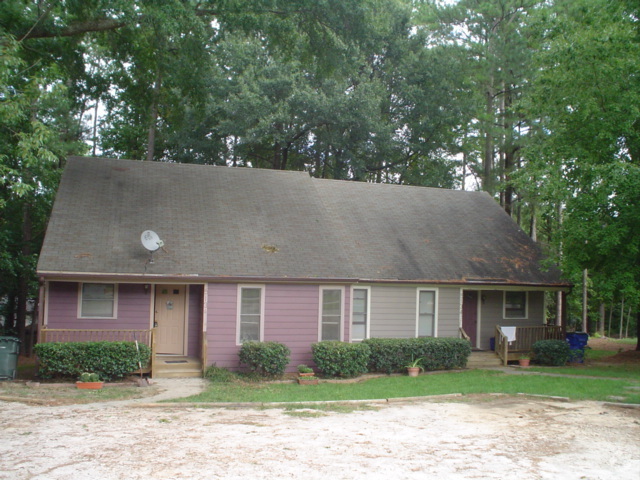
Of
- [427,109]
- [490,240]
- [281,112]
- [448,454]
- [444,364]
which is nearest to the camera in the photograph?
[448,454]

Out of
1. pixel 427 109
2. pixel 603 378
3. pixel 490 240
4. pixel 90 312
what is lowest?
pixel 603 378

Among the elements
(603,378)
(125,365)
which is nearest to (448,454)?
(125,365)

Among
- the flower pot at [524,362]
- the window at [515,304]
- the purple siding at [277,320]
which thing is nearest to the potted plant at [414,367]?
the purple siding at [277,320]

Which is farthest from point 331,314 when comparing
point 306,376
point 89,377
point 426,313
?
point 89,377

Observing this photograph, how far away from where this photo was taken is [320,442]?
27.9 feet

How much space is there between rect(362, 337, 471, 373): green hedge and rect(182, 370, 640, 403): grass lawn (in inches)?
23.2

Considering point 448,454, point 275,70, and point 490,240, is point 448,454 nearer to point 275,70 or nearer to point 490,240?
point 490,240

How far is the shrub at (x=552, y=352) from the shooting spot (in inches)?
713

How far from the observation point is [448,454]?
316 inches

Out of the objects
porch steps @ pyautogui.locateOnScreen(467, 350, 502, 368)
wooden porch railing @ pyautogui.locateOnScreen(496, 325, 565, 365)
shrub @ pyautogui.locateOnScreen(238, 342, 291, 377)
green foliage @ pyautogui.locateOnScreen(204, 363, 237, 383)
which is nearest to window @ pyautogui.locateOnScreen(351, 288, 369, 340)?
shrub @ pyautogui.locateOnScreen(238, 342, 291, 377)

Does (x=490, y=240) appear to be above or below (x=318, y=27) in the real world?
below

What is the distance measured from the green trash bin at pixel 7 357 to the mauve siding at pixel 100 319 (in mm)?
951

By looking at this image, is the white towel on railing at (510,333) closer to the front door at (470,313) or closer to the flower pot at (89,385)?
the front door at (470,313)

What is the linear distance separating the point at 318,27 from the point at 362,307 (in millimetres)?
7908
